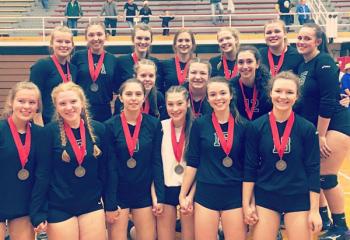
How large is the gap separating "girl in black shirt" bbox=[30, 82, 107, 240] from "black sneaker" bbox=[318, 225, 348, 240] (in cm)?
236

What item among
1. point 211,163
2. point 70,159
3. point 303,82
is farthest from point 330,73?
point 70,159

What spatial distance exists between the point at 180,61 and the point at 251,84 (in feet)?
3.50

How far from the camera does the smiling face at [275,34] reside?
4.99 meters

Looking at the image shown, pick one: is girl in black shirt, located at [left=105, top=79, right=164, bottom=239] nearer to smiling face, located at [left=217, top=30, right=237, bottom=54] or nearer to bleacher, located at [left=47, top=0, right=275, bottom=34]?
smiling face, located at [left=217, top=30, right=237, bottom=54]

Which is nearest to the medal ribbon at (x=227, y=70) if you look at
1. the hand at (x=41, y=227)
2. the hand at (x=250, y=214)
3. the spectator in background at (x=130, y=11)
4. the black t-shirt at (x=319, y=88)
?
the black t-shirt at (x=319, y=88)

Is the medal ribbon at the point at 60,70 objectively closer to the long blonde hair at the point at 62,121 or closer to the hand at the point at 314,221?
the long blonde hair at the point at 62,121

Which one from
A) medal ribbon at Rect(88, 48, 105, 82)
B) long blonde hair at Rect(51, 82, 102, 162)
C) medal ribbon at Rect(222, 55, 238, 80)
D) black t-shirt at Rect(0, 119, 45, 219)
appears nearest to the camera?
black t-shirt at Rect(0, 119, 45, 219)

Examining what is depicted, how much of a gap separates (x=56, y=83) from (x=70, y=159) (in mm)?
1466

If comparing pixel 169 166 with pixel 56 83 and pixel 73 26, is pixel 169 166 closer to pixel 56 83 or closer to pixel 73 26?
pixel 56 83

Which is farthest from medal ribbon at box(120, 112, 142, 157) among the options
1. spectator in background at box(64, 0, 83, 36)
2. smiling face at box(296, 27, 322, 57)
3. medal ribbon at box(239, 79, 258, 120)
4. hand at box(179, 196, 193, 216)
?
spectator in background at box(64, 0, 83, 36)

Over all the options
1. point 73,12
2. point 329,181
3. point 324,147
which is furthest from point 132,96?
point 73,12

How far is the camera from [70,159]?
4117mm

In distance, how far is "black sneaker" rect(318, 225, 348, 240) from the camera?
5.01 metres

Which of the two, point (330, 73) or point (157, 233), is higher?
point (330, 73)
